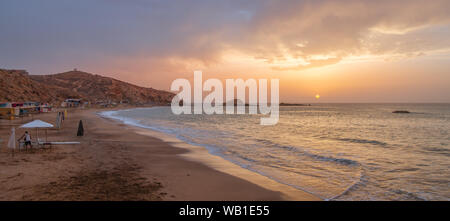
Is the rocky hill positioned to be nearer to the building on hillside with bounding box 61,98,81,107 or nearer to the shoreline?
the building on hillside with bounding box 61,98,81,107

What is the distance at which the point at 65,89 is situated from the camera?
9219 centimetres

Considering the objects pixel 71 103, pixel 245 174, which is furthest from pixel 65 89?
pixel 245 174

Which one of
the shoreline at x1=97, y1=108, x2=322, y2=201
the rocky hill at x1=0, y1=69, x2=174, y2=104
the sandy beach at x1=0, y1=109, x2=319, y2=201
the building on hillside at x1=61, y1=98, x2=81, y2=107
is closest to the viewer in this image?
the sandy beach at x1=0, y1=109, x2=319, y2=201

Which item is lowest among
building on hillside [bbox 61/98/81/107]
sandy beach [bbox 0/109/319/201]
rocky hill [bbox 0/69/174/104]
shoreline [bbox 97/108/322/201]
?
shoreline [bbox 97/108/322/201]

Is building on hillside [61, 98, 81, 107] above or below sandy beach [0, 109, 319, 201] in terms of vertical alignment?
above

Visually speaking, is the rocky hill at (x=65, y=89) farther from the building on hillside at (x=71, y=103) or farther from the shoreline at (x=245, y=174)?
the shoreline at (x=245, y=174)

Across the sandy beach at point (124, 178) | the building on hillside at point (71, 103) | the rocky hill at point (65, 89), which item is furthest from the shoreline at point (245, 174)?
the building on hillside at point (71, 103)

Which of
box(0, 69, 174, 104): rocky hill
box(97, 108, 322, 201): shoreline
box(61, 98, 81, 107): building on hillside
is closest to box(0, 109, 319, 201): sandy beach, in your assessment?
box(97, 108, 322, 201): shoreline

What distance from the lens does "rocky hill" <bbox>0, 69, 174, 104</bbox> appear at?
54.9m

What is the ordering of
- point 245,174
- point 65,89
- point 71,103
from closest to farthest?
point 245,174, point 71,103, point 65,89

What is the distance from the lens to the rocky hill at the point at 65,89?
54906mm

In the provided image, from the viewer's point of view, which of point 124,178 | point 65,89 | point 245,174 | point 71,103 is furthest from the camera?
point 65,89

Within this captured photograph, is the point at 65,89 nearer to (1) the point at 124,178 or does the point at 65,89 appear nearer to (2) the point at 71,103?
→ (2) the point at 71,103
